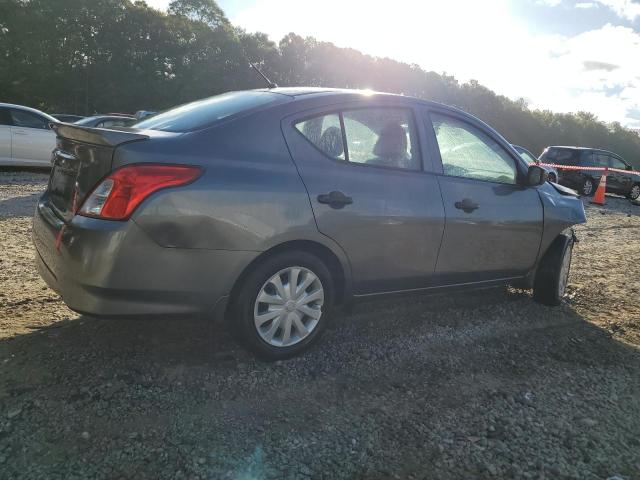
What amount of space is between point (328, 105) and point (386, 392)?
176 centimetres

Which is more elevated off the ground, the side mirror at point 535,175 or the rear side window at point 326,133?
the rear side window at point 326,133

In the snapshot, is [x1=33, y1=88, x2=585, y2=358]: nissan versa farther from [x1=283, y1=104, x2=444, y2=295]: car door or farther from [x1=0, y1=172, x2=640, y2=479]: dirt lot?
[x1=0, y1=172, x2=640, y2=479]: dirt lot

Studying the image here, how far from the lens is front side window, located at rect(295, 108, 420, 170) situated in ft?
10.2

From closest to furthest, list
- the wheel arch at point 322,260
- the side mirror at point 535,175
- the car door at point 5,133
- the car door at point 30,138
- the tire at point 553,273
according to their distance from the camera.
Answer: the wheel arch at point 322,260, the side mirror at point 535,175, the tire at point 553,273, the car door at point 5,133, the car door at point 30,138

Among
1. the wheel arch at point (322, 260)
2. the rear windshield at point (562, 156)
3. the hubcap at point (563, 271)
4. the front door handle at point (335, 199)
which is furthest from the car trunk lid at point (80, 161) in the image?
the rear windshield at point (562, 156)

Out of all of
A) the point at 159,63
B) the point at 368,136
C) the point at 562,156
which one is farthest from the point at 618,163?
the point at 159,63

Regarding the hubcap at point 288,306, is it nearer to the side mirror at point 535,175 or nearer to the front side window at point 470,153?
the front side window at point 470,153

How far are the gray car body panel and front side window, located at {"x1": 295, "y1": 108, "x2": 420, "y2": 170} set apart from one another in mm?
63

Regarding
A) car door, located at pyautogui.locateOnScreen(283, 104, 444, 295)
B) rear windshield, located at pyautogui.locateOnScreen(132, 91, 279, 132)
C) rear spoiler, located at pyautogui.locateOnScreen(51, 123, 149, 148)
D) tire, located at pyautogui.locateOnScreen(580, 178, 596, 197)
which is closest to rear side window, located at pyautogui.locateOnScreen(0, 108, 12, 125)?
rear windshield, located at pyautogui.locateOnScreen(132, 91, 279, 132)

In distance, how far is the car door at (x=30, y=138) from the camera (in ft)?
36.3

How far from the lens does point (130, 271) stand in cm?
251

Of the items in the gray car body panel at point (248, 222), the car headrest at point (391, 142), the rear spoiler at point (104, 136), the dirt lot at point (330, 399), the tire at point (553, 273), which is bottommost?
the dirt lot at point (330, 399)

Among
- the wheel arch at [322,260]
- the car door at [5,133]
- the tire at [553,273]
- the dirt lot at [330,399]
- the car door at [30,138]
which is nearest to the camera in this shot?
the dirt lot at [330,399]

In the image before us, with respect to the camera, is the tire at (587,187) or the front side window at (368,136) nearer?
the front side window at (368,136)
